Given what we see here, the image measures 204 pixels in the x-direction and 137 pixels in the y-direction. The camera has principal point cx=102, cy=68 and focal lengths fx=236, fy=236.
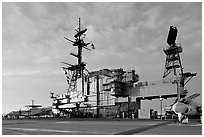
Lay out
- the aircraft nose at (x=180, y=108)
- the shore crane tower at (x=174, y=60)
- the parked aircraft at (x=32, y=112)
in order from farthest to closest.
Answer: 1. the parked aircraft at (x=32, y=112)
2. the shore crane tower at (x=174, y=60)
3. the aircraft nose at (x=180, y=108)

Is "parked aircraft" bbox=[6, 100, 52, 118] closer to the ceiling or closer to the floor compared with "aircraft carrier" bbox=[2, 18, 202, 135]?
closer to the floor

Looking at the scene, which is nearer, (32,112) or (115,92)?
(115,92)

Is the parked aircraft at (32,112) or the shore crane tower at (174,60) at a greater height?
the shore crane tower at (174,60)

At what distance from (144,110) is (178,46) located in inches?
714

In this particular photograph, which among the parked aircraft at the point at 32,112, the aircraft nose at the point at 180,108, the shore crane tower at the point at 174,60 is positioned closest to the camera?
the aircraft nose at the point at 180,108

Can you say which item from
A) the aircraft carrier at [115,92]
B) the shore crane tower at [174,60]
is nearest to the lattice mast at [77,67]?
the aircraft carrier at [115,92]

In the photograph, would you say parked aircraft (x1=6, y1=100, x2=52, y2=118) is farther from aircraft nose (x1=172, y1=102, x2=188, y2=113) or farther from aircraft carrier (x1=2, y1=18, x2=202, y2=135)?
aircraft nose (x1=172, y1=102, x2=188, y2=113)

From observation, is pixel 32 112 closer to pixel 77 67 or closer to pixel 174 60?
pixel 77 67

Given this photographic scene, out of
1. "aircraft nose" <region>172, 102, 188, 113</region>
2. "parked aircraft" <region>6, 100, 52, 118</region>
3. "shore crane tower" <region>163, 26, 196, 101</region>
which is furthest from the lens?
"parked aircraft" <region>6, 100, 52, 118</region>

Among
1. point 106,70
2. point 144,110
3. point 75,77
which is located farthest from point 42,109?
point 144,110

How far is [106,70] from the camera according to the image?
63.4 m

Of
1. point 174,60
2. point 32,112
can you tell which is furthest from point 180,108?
point 32,112

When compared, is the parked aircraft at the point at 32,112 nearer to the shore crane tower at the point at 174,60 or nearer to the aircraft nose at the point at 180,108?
the shore crane tower at the point at 174,60

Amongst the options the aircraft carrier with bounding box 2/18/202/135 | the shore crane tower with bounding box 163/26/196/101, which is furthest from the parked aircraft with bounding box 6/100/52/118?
the shore crane tower with bounding box 163/26/196/101
